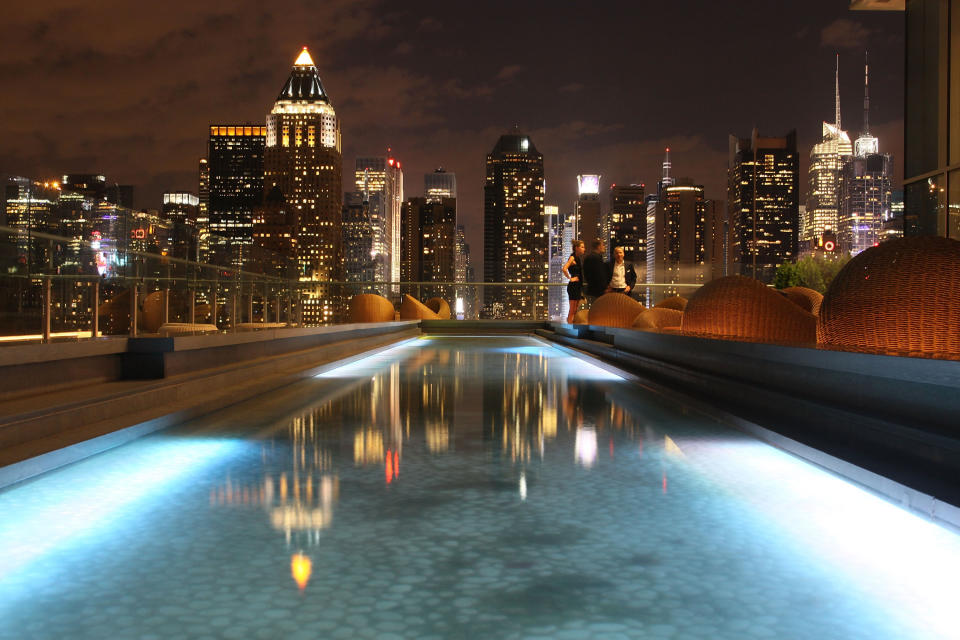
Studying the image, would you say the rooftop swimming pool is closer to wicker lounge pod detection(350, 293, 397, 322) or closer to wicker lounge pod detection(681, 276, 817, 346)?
wicker lounge pod detection(681, 276, 817, 346)

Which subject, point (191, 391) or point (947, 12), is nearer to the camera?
point (191, 391)

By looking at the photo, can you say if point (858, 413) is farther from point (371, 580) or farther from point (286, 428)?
point (286, 428)

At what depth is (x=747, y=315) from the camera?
25.0 ft

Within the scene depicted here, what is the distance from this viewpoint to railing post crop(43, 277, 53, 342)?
6807mm

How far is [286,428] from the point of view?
5.47 m

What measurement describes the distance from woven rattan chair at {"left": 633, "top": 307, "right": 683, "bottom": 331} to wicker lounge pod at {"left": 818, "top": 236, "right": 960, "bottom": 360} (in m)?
7.12

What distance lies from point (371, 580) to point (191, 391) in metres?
4.44

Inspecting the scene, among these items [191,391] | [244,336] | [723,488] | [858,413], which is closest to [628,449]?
[723,488]

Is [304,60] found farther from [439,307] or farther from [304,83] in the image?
[439,307]

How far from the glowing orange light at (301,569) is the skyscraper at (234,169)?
148 meters

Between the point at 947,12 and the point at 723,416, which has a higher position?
the point at 947,12

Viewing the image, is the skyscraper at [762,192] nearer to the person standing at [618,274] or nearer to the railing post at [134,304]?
the person standing at [618,274]

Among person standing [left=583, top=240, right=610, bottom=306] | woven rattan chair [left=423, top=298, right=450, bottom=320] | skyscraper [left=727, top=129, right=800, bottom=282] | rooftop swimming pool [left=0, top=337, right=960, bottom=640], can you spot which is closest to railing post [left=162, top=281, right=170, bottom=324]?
rooftop swimming pool [left=0, top=337, right=960, bottom=640]

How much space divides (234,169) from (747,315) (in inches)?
6395
